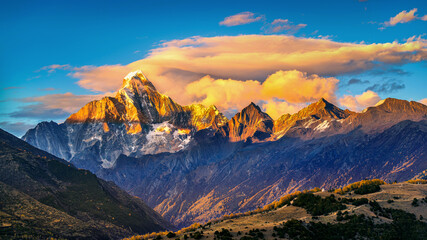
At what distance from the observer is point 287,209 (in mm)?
199375

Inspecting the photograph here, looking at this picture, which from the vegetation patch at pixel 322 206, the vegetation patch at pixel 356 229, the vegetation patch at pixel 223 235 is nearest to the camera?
the vegetation patch at pixel 223 235

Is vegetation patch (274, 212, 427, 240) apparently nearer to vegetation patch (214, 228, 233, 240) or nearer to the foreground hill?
the foreground hill

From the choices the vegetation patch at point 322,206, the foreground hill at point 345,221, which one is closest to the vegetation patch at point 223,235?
the foreground hill at point 345,221

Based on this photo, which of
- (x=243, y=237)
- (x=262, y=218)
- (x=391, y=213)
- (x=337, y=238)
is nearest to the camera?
(x=243, y=237)

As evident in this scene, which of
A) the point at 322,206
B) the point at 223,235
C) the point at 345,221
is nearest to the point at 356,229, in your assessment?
the point at 345,221

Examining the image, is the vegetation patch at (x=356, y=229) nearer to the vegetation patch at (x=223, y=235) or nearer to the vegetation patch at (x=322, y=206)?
the vegetation patch at (x=223, y=235)

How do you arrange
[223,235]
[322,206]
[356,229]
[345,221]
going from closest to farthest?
1. [223,235]
2. [356,229]
3. [345,221]
4. [322,206]

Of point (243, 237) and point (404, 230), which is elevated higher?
point (243, 237)

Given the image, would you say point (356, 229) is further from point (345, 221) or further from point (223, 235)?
point (223, 235)

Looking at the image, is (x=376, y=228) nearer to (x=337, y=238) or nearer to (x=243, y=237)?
(x=337, y=238)

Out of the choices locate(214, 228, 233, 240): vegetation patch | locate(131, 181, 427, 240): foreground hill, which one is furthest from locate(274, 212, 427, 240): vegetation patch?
locate(214, 228, 233, 240): vegetation patch

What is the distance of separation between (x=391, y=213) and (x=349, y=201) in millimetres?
24715

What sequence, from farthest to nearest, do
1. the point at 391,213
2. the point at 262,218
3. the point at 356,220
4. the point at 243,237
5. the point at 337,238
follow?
the point at 262,218 < the point at 391,213 < the point at 356,220 < the point at 337,238 < the point at 243,237

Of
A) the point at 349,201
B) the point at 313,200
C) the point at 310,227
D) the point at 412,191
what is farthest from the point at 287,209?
the point at 412,191
